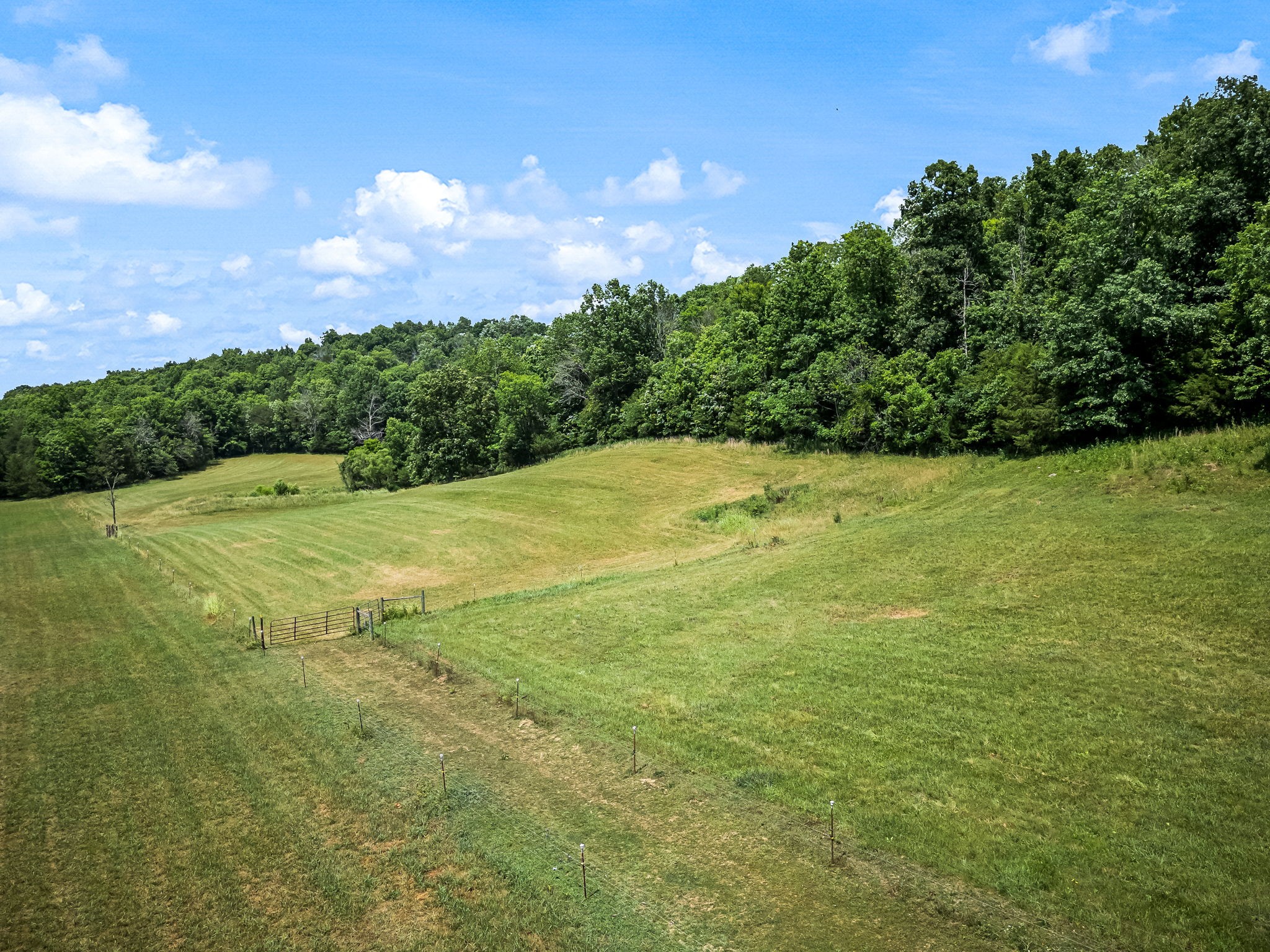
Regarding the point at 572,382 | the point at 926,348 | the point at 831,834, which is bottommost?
the point at 831,834

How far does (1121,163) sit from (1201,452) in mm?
33807

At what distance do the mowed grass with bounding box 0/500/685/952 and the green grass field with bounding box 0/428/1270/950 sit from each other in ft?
0.27

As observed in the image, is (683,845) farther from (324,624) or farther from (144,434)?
(144,434)

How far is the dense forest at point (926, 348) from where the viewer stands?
132ft

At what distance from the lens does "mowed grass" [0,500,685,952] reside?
538 inches

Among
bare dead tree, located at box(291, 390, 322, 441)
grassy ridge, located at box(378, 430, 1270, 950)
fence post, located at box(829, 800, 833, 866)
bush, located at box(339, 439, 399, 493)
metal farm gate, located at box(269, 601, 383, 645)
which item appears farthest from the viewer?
bare dead tree, located at box(291, 390, 322, 441)

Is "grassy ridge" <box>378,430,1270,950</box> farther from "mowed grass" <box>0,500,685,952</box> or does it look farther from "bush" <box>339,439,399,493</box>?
"bush" <box>339,439,399,493</box>

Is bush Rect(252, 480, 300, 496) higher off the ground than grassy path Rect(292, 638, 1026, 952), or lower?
higher

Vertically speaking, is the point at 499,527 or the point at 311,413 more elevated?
the point at 311,413

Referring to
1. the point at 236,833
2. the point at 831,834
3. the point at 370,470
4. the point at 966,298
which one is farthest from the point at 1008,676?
the point at 370,470

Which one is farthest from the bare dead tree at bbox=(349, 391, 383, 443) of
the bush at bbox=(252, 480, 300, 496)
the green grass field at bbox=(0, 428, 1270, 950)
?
the green grass field at bbox=(0, 428, 1270, 950)

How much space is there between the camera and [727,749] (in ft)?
63.0

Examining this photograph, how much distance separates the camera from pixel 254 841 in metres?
16.5

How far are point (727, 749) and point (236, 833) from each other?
11333 millimetres
